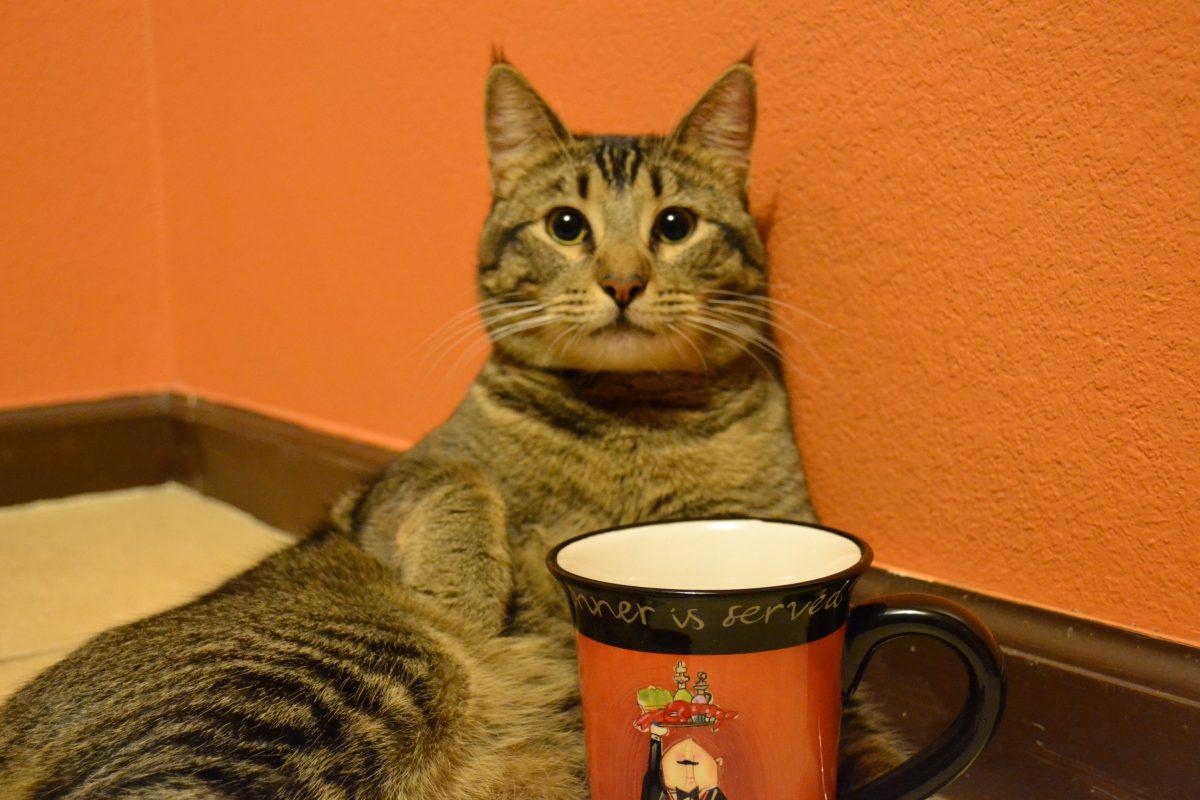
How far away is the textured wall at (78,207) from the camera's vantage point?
211 cm

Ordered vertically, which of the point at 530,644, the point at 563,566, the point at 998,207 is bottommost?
the point at 530,644

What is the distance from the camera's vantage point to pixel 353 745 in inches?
33.4

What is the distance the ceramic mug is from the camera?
708 mm

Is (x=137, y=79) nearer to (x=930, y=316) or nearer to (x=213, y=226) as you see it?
(x=213, y=226)

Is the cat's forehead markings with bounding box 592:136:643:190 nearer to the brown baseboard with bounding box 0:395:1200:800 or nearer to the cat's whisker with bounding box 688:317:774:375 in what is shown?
the cat's whisker with bounding box 688:317:774:375

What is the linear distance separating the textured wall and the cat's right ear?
1362 mm

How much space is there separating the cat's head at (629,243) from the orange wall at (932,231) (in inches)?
2.9

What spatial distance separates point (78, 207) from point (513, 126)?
1.41 metres

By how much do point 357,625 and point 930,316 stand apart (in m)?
0.66

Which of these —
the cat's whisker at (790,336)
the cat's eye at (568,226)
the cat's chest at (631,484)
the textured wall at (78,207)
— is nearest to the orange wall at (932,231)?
the cat's whisker at (790,336)

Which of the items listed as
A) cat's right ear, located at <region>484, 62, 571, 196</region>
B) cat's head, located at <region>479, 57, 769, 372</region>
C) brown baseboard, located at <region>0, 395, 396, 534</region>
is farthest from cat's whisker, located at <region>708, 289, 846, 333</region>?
brown baseboard, located at <region>0, 395, 396, 534</region>

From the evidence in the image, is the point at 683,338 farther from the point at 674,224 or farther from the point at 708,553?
the point at 708,553

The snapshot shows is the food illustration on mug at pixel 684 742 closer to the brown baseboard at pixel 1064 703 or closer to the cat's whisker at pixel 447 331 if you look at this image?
the brown baseboard at pixel 1064 703

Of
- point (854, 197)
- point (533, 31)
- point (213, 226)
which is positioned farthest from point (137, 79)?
point (854, 197)
